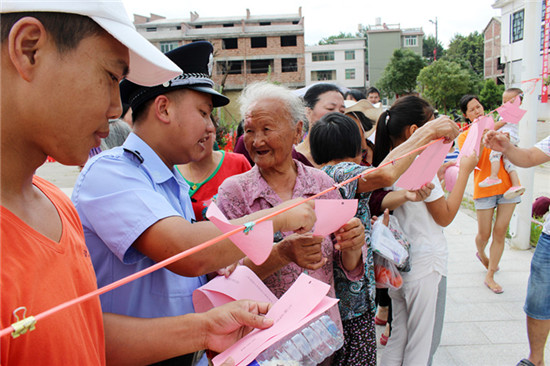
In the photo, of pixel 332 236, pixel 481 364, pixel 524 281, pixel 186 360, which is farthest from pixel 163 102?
pixel 524 281

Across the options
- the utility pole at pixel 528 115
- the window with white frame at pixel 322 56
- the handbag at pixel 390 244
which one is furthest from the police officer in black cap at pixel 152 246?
the window with white frame at pixel 322 56

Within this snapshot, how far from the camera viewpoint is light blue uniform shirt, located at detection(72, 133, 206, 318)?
3.74ft

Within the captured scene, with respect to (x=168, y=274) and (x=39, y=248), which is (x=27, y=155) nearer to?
(x=39, y=248)

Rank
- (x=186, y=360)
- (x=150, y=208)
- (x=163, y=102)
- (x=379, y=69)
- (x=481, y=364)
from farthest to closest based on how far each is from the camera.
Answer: (x=379, y=69), (x=481, y=364), (x=163, y=102), (x=186, y=360), (x=150, y=208)

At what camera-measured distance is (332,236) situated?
6.59ft

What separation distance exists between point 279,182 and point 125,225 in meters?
0.99

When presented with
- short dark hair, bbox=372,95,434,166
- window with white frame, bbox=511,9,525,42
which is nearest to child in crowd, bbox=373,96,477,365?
short dark hair, bbox=372,95,434,166

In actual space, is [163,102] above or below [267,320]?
above

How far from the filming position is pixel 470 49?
5841 cm

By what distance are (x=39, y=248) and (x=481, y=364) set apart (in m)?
Result: 3.36

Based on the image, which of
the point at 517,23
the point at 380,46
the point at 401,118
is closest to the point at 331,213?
the point at 401,118

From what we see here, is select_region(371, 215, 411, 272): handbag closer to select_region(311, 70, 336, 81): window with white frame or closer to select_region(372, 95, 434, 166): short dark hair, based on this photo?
select_region(372, 95, 434, 166): short dark hair

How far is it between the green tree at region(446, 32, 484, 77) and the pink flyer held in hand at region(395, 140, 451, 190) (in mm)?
56824

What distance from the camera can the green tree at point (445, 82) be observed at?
29.9m
